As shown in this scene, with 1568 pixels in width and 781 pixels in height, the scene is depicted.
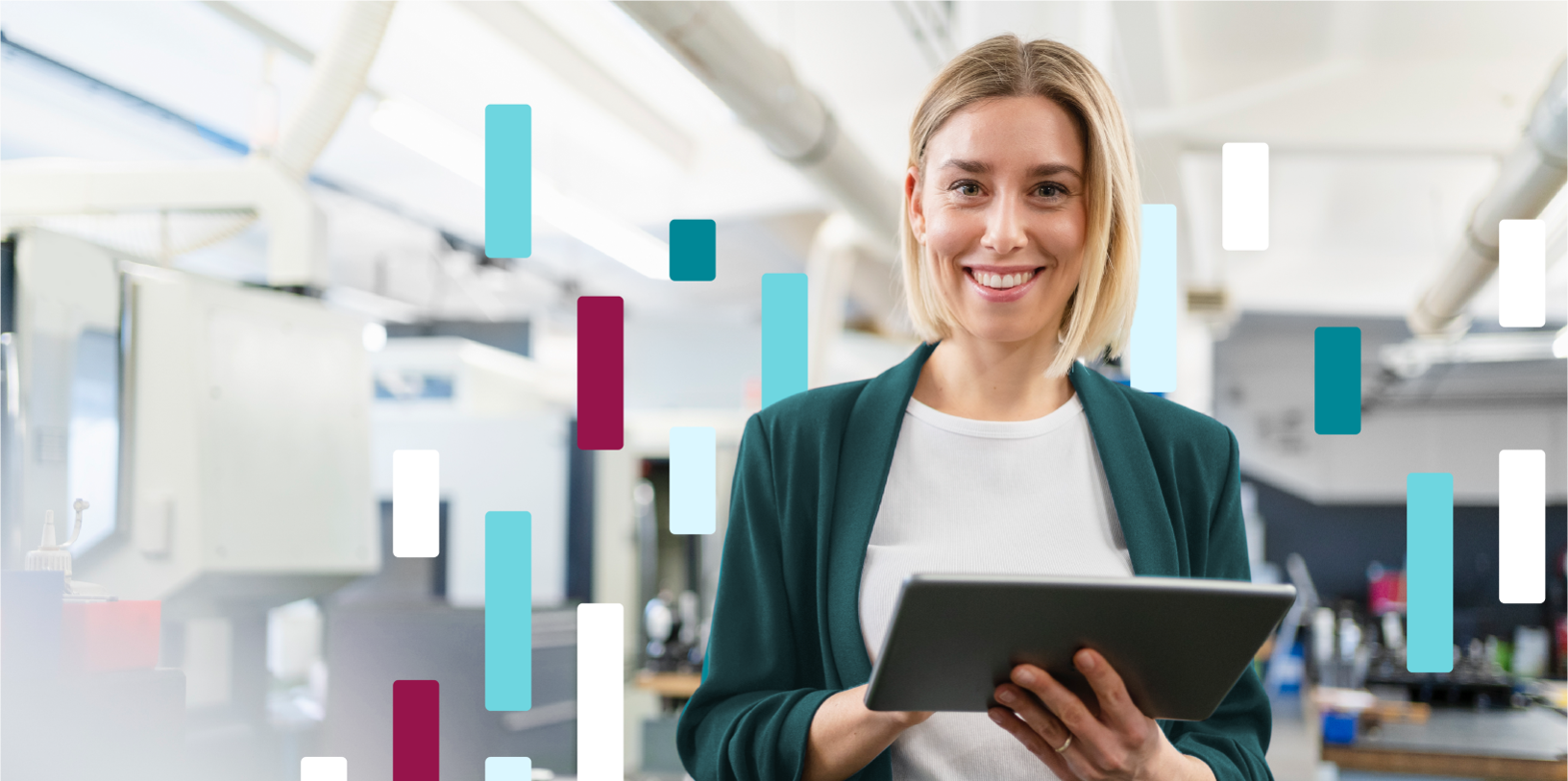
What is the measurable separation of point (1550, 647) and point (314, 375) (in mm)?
10034

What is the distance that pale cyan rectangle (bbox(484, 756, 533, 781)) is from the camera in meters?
1.81

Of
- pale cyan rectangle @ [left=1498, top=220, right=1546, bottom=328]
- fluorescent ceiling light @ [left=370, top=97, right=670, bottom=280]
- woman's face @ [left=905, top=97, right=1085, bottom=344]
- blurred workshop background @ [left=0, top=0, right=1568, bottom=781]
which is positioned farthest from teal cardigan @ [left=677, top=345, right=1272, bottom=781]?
fluorescent ceiling light @ [left=370, top=97, right=670, bottom=280]

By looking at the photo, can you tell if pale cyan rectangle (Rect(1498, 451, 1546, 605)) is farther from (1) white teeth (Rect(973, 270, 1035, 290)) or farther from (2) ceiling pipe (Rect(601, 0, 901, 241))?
(1) white teeth (Rect(973, 270, 1035, 290))

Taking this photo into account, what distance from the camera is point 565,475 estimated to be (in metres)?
4.83

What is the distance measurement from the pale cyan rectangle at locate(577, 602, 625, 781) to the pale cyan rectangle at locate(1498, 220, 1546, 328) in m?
1.69

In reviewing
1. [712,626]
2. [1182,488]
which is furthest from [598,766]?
[1182,488]

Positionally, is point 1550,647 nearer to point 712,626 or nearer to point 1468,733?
point 1468,733

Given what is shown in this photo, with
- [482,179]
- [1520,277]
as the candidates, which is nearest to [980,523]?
[1520,277]

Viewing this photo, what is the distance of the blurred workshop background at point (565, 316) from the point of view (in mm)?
1647

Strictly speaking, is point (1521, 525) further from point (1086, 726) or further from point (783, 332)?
point (1086, 726)

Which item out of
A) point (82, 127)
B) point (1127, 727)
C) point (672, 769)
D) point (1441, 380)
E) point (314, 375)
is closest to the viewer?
point (1127, 727)

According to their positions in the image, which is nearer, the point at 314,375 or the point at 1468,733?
the point at 314,375

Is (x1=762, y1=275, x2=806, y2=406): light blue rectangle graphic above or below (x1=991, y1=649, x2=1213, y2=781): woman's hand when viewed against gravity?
above

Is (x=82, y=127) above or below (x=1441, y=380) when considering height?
above
